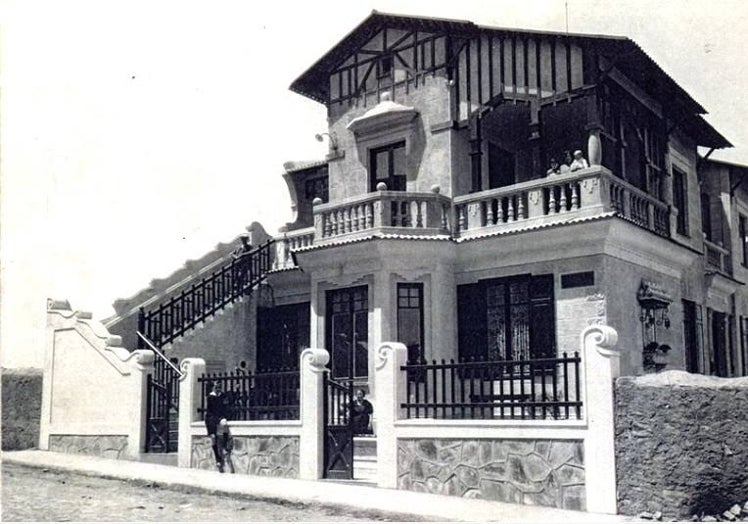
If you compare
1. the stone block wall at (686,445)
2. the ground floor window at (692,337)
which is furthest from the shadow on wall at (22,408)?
the ground floor window at (692,337)

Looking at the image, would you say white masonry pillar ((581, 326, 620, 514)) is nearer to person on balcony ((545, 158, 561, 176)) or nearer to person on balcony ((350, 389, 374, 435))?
person on balcony ((350, 389, 374, 435))

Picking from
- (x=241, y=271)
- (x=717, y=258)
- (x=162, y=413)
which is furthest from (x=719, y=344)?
(x=162, y=413)

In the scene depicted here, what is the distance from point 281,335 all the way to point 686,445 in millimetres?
13490

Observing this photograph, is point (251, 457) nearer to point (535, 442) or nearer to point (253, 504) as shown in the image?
point (253, 504)

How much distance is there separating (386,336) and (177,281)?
8.08m

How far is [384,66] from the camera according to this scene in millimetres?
20344

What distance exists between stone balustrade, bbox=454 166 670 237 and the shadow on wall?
34.1ft

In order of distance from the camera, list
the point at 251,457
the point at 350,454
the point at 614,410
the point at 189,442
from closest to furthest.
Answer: the point at 614,410 < the point at 350,454 < the point at 251,457 < the point at 189,442

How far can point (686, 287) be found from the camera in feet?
65.8

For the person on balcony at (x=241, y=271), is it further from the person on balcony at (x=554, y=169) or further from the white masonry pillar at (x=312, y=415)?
the person on balcony at (x=554, y=169)

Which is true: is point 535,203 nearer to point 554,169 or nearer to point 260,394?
point 554,169

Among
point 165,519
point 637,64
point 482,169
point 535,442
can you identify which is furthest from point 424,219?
point 165,519

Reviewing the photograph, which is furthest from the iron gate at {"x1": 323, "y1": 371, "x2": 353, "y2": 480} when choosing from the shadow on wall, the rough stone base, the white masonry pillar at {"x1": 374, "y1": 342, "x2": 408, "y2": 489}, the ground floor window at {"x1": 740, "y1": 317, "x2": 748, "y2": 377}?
the ground floor window at {"x1": 740, "y1": 317, "x2": 748, "y2": 377}

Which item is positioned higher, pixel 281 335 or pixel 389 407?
pixel 281 335
